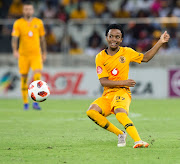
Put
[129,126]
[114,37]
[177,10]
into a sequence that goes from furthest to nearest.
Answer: [177,10] < [114,37] < [129,126]

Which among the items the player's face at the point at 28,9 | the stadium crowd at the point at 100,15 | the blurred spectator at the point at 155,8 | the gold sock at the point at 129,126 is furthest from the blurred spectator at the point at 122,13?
the gold sock at the point at 129,126

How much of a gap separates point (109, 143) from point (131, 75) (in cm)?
916

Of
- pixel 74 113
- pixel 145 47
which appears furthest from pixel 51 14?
pixel 74 113

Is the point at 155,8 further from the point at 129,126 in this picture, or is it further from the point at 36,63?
the point at 129,126

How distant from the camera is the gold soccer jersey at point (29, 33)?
482 inches

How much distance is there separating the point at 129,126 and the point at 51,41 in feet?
34.5

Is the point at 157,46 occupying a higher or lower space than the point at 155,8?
lower

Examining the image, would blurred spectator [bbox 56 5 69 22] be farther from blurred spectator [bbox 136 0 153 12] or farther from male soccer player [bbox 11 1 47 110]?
male soccer player [bbox 11 1 47 110]

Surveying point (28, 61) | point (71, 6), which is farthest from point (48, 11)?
point (28, 61)

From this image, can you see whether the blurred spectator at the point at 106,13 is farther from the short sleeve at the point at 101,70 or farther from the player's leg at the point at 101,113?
the player's leg at the point at 101,113

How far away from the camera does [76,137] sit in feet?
24.6

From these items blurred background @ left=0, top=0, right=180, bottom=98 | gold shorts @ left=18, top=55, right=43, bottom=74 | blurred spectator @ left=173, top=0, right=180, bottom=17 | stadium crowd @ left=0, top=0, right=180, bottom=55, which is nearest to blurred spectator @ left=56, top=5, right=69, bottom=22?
stadium crowd @ left=0, top=0, right=180, bottom=55

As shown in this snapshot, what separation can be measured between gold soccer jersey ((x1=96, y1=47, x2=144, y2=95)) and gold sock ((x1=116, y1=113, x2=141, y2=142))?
59cm

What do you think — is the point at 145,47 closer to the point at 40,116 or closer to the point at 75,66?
the point at 75,66
